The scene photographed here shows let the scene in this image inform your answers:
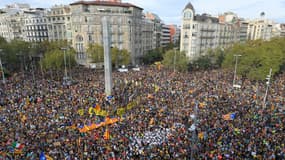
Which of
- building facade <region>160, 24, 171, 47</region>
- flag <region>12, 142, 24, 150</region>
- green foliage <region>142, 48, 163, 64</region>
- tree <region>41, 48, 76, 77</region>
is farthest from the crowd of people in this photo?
building facade <region>160, 24, 171, 47</region>

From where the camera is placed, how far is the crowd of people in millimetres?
15125

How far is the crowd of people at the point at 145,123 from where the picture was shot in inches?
595

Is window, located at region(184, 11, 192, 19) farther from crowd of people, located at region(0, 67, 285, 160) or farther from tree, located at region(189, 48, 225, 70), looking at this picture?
crowd of people, located at region(0, 67, 285, 160)

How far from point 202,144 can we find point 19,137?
14732mm

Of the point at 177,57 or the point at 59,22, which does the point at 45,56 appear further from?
the point at 177,57

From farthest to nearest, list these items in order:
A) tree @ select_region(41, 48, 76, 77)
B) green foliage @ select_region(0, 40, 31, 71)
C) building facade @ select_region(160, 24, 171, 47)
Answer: building facade @ select_region(160, 24, 171, 47) < green foliage @ select_region(0, 40, 31, 71) < tree @ select_region(41, 48, 76, 77)

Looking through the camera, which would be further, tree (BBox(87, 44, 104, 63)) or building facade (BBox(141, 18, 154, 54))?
building facade (BBox(141, 18, 154, 54))

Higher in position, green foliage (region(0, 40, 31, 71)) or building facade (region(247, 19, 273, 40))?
building facade (region(247, 19, 273, 40))

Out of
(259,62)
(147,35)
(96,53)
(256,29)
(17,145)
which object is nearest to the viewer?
(17,145)

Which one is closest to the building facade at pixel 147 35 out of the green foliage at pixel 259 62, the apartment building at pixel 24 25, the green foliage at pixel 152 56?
the green foliage at pixel 152 56

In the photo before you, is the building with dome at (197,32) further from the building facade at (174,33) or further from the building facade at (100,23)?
the building facade at (174,33)

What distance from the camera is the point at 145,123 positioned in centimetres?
1902

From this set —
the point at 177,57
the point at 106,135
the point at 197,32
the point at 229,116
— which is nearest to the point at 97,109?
the point at 106,135

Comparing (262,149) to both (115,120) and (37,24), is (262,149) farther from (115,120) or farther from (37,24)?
(37,24)
